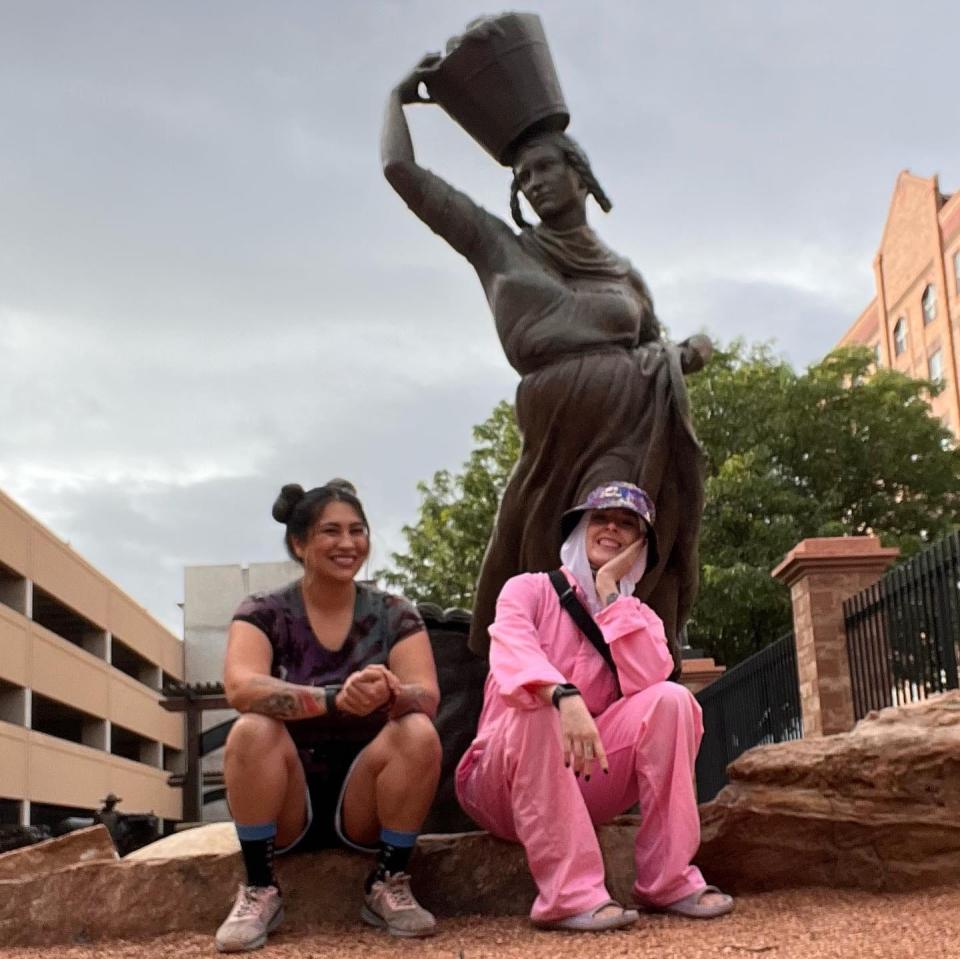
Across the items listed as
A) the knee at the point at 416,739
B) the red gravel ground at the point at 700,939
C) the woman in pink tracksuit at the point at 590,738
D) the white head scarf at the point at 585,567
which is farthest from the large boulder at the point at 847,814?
the knee at the point at 416,739

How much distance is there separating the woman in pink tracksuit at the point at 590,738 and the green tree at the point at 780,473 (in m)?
19.2

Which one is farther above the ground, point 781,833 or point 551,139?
point 551,139

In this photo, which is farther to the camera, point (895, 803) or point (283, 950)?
point (895, 803)

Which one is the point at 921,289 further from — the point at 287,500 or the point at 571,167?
the point at 287,500

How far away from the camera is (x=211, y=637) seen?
47.2 meters

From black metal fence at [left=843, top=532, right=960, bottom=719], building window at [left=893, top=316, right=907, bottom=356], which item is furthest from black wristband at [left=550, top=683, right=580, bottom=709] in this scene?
building window at [left=893, top=316, right=907, bottom=356]

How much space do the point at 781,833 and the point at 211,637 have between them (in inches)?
1755

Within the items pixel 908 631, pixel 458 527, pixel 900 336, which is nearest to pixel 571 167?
pixel 908 631

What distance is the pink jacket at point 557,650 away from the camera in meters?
3.61

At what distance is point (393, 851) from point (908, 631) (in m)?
6.36

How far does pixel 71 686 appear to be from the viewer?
1341 inches

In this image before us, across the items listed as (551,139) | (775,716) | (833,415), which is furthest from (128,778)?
(551,139)

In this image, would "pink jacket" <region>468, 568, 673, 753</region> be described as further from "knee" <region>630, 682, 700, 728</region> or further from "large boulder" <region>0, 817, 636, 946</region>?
"large boulder" <region>0, 817, 636, 946</region>

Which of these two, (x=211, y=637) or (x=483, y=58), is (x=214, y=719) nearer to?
(x=211, y=637)
